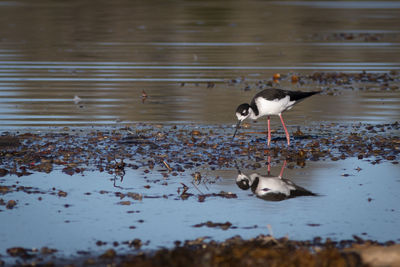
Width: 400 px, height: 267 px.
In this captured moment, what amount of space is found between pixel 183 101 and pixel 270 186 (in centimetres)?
926

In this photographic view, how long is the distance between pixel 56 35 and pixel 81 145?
26640mm

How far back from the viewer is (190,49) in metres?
34.4

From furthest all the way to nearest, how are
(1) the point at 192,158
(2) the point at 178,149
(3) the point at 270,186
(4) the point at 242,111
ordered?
(4) the point at 242,111 < (2) the point at 178,149 < (1) the point at 192,158 < (3) the point at 270,186

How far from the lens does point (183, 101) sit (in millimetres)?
20719

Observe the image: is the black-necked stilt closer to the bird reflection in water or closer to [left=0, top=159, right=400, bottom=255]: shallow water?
[left=0, top=159, right=400, bottom=255]: shallow water

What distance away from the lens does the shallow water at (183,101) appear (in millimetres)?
9688

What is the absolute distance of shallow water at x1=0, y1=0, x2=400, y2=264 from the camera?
9.69m

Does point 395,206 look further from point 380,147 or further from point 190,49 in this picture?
point 190,49

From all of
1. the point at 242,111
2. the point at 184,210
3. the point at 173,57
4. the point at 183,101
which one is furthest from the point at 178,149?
the point at 173,57

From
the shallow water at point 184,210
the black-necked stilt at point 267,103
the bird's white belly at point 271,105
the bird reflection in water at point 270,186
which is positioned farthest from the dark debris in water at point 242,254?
the bird's white belly at point 271,105

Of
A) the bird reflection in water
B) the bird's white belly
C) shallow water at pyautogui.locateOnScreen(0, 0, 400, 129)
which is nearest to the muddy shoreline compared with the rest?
the bird reflection in water

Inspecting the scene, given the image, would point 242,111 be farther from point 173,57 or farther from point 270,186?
point 173,57

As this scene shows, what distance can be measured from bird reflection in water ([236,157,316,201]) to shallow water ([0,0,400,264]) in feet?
0.63

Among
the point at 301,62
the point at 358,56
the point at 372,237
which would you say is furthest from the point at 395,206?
the point at 358,56
